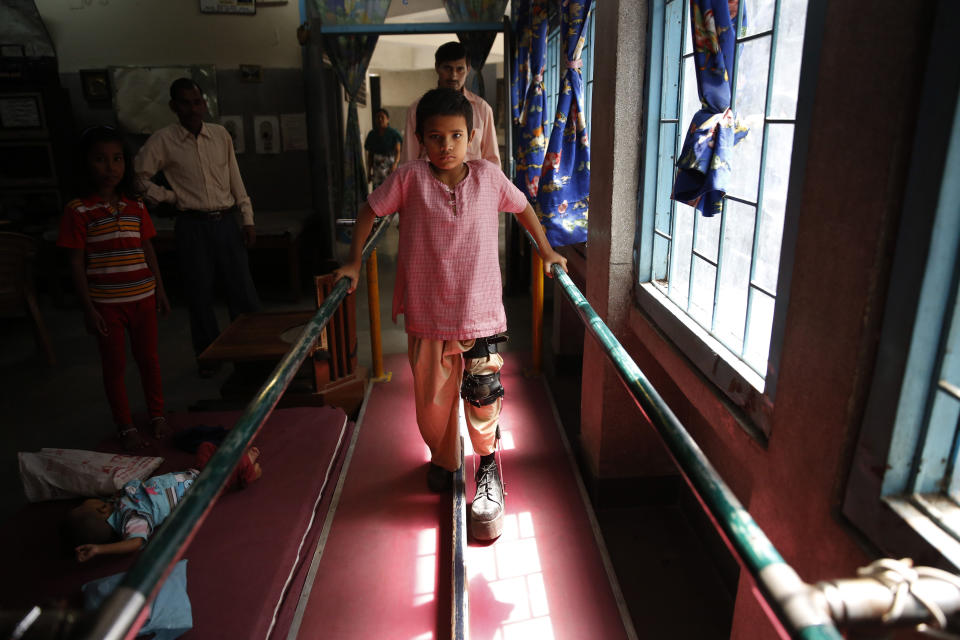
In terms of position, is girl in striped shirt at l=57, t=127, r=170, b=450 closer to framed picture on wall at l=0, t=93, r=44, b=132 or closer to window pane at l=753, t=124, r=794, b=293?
window pane at l=753, t=124, r=794, b=293

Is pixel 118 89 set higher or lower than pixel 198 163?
higher

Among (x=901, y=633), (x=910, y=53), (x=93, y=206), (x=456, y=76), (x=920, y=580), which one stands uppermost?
(x=456, y=76)

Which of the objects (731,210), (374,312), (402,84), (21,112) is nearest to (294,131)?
(21,112)

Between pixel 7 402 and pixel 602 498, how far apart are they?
3945 millimetres

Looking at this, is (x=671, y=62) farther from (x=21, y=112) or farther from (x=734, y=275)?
(x=21, y=112)

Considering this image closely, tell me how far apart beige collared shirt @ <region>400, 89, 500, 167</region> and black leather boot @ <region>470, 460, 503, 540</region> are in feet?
5.41

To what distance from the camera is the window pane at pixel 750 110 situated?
6.31 ft

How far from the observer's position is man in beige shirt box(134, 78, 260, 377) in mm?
3979

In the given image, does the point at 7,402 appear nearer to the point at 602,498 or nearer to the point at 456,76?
the point at 456,76

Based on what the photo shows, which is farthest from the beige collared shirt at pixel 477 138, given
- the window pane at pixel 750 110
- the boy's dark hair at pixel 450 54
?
the window pane at pixel 750 110

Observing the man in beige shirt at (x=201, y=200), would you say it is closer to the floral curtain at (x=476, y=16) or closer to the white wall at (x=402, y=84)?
the floral curtain at (x=476, y=16)

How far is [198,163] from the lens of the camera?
4.07 m

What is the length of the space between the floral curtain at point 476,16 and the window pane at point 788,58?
449cm

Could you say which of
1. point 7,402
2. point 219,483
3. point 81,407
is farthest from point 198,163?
point 219,483
